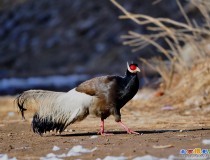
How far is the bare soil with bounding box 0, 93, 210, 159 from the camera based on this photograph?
26.5ft

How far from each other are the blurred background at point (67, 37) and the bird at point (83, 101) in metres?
16.2

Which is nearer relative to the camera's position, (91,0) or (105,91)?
(105,91)

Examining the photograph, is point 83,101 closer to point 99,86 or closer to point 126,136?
point 99,86

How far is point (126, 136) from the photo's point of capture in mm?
9430

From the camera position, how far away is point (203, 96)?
13.2 metres

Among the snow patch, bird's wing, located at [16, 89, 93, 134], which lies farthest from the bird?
the snow patch

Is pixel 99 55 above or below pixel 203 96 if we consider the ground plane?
above

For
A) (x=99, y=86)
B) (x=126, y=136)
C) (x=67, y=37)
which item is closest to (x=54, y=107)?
(x=99, y=86)

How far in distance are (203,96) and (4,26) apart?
2340cm

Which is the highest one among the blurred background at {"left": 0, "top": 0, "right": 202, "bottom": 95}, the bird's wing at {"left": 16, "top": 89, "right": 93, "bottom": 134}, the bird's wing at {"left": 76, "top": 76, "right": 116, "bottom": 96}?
the blurred background at {"left": 0, "top": 0, "right": 202, "bottom": 95}

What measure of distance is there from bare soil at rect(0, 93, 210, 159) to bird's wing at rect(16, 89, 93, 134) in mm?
189

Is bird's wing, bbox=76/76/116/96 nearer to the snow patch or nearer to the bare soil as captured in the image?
the bare soil

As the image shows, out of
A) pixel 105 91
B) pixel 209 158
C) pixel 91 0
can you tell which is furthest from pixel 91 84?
pixel 91 0

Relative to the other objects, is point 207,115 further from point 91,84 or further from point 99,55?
point 99,55
